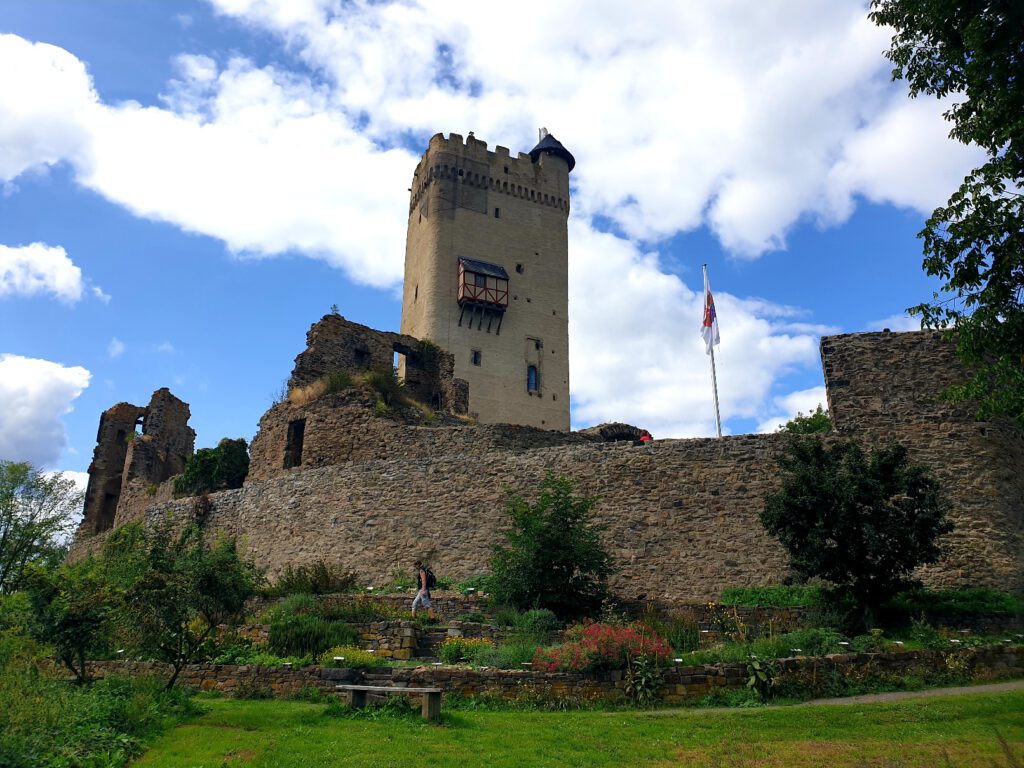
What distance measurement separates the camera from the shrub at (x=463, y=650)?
558 inches

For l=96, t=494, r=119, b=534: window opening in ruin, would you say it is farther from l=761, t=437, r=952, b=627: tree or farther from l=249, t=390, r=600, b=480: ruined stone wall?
l=761, t=437, r=952, b=627: tree

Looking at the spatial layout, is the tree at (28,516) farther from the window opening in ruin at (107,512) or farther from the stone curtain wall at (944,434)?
the stone curtain wall at (944,434)

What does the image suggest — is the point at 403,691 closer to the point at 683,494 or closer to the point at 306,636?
the point at 306,636

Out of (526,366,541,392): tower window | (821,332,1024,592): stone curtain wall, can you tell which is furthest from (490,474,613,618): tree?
(526,366,541,392): tower window

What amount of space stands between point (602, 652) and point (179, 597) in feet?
21.0

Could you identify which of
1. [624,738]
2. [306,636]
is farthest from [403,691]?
[306,636]

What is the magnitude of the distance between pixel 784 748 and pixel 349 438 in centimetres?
2022

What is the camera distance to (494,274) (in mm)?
48750

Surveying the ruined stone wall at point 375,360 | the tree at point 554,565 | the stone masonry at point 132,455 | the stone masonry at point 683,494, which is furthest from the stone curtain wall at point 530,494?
the stone masonry at point 132,455

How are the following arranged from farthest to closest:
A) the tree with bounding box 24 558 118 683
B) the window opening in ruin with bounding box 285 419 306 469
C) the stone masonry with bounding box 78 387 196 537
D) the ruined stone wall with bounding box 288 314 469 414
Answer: the stone masonry with bounding box 78 387 196 537
the ruined stone wall with bounding box 288 314 469 414
the window opening in ruin with bounding box 285 419 306 469
the tree with bounding box 24 558 118 683

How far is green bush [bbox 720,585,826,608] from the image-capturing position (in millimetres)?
16516

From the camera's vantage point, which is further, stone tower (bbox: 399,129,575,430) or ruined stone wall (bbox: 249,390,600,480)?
stone tower (bbox: 399,129,575,430)

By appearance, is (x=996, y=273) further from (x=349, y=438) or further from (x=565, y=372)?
(x=565, y=372)

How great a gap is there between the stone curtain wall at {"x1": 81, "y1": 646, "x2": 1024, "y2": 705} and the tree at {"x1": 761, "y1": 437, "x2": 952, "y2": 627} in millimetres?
2149
